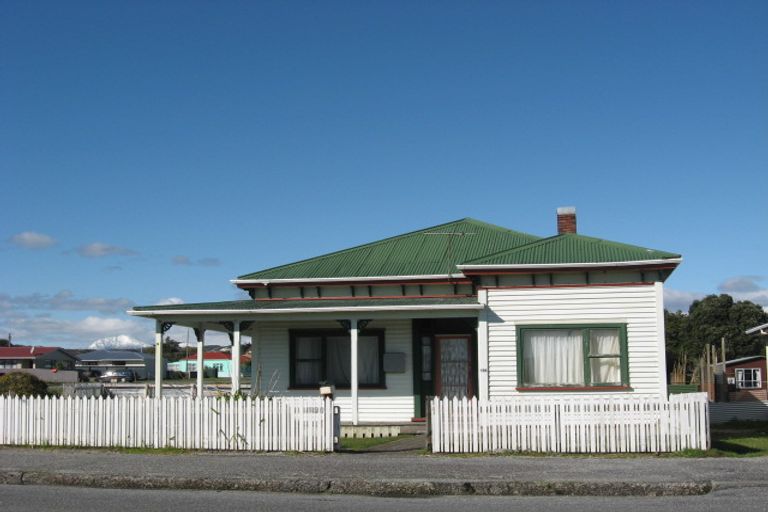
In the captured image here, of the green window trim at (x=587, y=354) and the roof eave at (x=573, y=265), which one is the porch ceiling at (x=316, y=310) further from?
the green window trim at (x=587, y=354)

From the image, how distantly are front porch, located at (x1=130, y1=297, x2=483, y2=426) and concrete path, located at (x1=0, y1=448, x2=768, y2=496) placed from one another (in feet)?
17.8

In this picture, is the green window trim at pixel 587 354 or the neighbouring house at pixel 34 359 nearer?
the green window trim at pixel 587 354

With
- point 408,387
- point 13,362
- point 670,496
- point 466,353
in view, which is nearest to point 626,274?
point 466,353

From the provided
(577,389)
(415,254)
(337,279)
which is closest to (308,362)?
(337,279)

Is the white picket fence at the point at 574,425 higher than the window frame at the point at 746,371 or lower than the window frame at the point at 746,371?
higher

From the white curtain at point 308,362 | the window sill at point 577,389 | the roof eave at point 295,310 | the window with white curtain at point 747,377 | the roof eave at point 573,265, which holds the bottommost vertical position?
the window with white curtain at point 747,377

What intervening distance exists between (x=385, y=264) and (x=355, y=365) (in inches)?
162

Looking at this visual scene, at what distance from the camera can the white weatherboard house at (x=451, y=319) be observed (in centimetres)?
1767

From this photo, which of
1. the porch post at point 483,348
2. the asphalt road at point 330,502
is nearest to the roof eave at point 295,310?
the porch post at point 483,348

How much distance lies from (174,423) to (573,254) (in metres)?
9.07

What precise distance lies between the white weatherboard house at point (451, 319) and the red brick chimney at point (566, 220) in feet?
0.09

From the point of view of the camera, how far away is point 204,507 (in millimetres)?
10000

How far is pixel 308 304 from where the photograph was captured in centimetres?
2019

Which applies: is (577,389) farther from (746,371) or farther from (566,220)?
(746,371)
